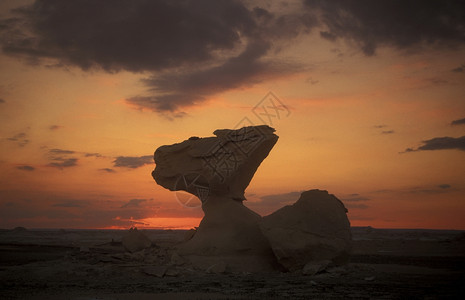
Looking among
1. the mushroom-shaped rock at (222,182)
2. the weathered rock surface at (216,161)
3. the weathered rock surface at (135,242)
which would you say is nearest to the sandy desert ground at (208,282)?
the mushroom-shaped rock at (222,182)

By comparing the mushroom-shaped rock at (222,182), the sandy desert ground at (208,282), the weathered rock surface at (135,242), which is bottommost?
the sandy desert ground at (208,282)

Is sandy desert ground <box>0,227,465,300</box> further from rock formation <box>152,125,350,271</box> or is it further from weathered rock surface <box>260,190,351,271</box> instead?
rock formation <box>152,125,350,271</box>

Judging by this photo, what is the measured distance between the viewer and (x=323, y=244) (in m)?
15.5

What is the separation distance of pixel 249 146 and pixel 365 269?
7.13 meters

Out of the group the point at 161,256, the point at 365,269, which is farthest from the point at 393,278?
the point at 161,256

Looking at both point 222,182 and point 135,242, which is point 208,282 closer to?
point 222,182

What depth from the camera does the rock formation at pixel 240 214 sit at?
51.5 ft

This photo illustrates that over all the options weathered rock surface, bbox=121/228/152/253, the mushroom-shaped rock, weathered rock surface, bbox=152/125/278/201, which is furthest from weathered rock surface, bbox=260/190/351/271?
weathered rock surface, bbox=121/228/152/253

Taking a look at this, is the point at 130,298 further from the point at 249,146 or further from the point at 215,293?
the point at 249,146

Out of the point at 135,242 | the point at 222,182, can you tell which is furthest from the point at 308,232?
the point at 135,242

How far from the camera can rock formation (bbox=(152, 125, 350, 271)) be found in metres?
15.7

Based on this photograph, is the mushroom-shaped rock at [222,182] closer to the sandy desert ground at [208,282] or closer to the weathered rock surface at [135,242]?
the sandy desert ground at [208,282]

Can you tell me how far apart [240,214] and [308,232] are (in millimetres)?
4059

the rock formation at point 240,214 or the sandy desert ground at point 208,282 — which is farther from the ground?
the rock formation at point 240,214
